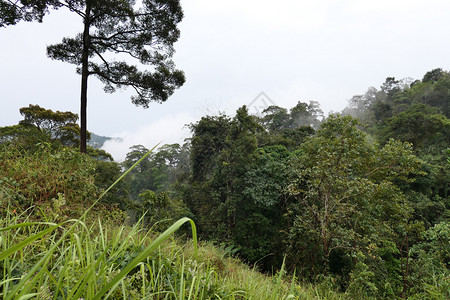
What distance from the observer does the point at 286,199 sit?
7969mm

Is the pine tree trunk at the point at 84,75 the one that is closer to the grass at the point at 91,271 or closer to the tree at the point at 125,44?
the tree at the point at 125,44

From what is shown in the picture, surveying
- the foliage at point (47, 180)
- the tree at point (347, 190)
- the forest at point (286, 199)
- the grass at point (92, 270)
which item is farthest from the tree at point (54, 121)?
the grass at point (92, 270)

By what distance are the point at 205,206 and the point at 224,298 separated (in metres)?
8.77

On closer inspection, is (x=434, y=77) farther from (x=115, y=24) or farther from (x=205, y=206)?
(x=115, y=24)

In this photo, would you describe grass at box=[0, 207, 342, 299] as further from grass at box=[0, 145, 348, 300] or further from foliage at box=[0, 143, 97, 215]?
foliage at box=[0, 143, 97, 215]

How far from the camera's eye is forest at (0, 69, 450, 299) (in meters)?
2.45

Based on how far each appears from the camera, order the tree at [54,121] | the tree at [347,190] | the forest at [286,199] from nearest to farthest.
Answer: the forest at [286,199], the tree at [347,190], the tree at [54,121]

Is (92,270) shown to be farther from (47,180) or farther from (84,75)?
(84,75)

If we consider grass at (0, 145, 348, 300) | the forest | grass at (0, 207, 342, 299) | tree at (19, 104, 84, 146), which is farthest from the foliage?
tree at (19, 104, 84, 146)

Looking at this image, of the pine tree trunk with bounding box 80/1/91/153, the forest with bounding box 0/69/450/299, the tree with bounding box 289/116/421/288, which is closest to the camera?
the forest with bounding box 0/69/450/299

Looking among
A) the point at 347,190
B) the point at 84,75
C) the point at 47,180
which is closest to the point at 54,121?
the point at 84,75

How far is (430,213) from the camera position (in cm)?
1092

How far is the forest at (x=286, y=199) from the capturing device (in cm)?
245

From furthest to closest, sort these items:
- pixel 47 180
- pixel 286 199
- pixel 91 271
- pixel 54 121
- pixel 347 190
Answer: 1. pixel 54 121
2. pixel 286 199
3. pixel 347 190
4. pixel 47 180
5. pixel 91 271
